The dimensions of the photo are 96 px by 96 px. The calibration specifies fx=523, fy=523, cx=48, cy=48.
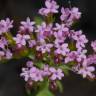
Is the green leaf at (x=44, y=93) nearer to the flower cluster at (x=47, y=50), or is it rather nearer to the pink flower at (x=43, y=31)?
the flower cluster at (x=47, y=50)

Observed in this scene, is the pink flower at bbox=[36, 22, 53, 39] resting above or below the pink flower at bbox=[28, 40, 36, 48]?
above

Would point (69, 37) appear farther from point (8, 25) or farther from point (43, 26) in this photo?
point (8, 25)

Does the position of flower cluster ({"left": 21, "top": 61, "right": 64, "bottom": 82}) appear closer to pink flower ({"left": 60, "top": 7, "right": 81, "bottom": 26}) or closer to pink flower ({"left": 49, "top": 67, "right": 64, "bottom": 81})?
pink flower ({"left": 49, "top": 67, "right": 64, "bottom": 81})

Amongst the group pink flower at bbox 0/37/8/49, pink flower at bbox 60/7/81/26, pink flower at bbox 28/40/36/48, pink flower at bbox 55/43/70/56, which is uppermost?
pink flower at bbox 60/7/81/26

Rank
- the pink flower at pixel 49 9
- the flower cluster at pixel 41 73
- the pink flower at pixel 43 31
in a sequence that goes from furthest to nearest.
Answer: the pink flower at pixel 49 9 → the pink flower at pixel 43 31 → the flower cluster at pixel 41 73

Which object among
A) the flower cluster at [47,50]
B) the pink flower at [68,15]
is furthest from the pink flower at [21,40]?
the pink flower at [68,15]

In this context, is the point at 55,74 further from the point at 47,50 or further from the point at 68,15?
the point at 68,15

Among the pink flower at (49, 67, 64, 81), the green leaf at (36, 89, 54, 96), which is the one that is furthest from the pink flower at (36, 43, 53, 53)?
the green leaf at (36, 89, 54, 96)

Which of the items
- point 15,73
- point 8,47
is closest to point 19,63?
point 15,73

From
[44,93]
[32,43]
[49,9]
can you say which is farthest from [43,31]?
[44,93]
